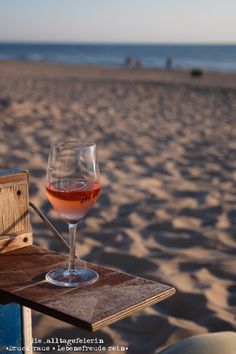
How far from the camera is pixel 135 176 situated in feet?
19.2

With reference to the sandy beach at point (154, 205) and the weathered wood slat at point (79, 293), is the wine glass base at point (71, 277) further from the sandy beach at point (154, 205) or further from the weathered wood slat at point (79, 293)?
the sandy beach at point (154, 205)

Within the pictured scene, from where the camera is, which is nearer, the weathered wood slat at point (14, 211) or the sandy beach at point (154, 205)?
the weathered wood slat at point (14, 211)

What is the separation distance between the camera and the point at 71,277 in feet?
4.83

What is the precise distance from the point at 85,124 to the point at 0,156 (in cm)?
295

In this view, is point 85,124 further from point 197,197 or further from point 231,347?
point 231,347

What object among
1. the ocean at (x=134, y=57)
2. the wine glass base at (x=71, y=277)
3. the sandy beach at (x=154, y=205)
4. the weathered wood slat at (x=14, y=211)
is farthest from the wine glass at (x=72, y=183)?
the ocean at (x=134, y=57)

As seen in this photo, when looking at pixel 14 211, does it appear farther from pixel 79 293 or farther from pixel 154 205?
pixel 154 205

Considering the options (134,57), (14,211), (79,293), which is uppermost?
(14,211)

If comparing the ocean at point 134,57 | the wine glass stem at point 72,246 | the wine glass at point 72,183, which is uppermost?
the wine glass at point 72,183

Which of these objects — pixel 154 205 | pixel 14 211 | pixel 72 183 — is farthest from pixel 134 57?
pixel 72 183

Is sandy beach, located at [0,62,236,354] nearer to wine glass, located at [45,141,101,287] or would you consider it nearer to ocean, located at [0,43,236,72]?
wine glass, located at [45,141,101,287]

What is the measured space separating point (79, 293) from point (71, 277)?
0.09 metres

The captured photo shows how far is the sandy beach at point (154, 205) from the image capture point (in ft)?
9.95

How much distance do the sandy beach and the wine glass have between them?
A: 1.42 m
